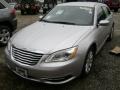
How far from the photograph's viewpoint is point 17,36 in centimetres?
431

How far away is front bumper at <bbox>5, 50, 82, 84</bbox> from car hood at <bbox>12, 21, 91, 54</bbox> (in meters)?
0.29

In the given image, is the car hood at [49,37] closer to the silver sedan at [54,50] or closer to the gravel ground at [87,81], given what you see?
the silver sedan at [54,50]

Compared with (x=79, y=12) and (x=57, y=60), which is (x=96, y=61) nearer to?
(x=79, y=12)

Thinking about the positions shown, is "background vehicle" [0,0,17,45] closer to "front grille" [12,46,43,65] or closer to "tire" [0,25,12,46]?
"tire" [0,25,12,46]

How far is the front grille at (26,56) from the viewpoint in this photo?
11.6ft

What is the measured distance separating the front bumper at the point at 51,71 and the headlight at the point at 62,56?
0.08 metres

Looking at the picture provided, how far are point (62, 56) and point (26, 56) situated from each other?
649 millimetres

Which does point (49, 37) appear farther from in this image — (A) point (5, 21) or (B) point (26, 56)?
(A) point (5, 21)

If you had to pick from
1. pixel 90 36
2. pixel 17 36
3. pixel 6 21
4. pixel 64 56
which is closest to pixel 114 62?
pixel 90 36

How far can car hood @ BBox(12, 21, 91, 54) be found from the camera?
3.69 metres

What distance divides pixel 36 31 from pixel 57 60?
122cm

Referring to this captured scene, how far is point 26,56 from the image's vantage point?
11.9ft

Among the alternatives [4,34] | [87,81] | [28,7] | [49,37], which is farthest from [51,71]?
[28,7]

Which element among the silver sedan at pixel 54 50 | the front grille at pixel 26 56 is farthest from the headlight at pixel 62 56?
the front grille at pixel 26 56
